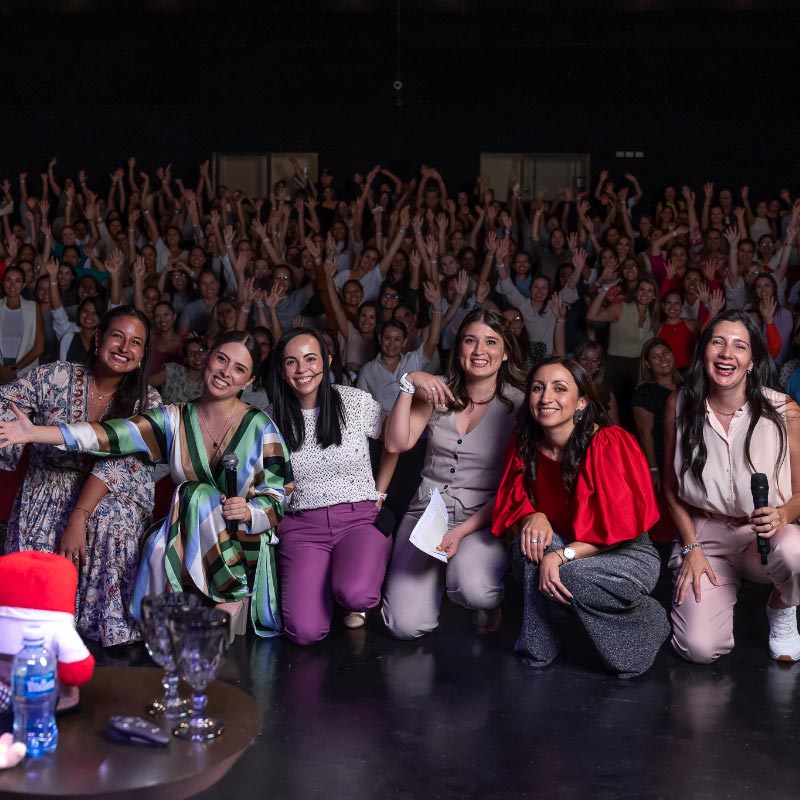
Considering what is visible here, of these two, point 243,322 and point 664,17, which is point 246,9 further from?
point 243,322

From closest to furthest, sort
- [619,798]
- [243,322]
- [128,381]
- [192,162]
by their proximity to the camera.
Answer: [619,798]
[128,381]
[243,322]
[192,162]

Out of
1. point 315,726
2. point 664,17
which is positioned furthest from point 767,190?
point 315,726

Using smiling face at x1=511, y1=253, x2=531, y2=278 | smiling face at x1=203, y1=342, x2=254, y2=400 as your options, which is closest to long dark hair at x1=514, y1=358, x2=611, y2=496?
smiling face at x1=203, y1=342, x2=254, y2=400

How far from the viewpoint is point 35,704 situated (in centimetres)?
201

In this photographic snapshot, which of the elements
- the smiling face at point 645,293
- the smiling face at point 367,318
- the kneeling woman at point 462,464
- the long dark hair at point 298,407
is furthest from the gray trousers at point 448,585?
the smiling face at point 645,293

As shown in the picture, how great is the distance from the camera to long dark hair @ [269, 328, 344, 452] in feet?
13.2

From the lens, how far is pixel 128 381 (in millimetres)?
3895

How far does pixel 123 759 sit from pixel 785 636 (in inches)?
98.6

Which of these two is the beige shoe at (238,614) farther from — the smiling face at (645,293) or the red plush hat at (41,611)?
the smiling face at (645,293)

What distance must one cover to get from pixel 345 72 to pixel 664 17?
3341 millimetres

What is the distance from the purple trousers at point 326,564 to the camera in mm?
3877

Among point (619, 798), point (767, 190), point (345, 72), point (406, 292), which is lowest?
point (619, 798)

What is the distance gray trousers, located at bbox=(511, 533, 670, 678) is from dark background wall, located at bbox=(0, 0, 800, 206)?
8.93 meters

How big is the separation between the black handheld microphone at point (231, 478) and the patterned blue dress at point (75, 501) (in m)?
0.41
